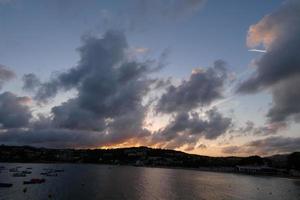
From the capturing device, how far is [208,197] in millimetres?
82688

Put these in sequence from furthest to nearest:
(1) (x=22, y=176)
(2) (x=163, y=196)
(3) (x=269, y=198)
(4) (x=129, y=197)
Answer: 1. (1) (x=22, y=176)
2. (3) (x=269, y=198)
3. (2) (x=163, y=196)
4. (4) (x=129, y=197)

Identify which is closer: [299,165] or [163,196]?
[163,196]

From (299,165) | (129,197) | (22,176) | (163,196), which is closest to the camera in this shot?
(129,197)

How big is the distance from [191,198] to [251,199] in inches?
746

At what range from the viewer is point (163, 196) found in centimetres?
8125

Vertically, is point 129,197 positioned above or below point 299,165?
below

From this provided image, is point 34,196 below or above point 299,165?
below

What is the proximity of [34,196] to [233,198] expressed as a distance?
5406cm

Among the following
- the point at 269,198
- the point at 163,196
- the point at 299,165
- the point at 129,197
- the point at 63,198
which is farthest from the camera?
the point at 299,165

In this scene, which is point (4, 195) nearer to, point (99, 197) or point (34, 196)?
point (34, 196)

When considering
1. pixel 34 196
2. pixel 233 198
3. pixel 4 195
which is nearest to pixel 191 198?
pixel 233 198

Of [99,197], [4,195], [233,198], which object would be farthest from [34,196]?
[233,198]

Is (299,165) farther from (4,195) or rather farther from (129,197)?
(4,195)

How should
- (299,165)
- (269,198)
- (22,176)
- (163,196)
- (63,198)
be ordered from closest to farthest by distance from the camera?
(63,198), (163,196), (269,198), (22,176), (299,165)
